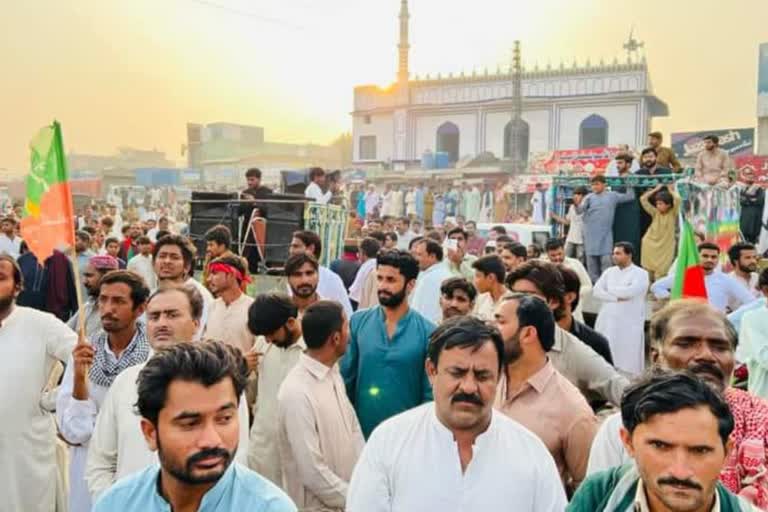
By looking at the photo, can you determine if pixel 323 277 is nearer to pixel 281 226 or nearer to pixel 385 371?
pixel 385 371

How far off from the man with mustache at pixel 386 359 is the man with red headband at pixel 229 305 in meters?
0.97

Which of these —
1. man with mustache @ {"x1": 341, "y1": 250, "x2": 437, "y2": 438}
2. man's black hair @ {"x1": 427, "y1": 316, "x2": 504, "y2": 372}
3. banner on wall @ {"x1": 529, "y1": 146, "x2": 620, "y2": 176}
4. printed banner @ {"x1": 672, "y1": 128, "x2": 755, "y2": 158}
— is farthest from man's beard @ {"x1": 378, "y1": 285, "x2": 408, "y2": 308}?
printed banner @ {"x1": 672, "y1": 128, "x2": 755, "y2": 158}

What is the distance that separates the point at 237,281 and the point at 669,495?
405cm

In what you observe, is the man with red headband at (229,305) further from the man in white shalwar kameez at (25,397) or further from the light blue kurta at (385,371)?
the man in white shalwar kameez at (25,397)

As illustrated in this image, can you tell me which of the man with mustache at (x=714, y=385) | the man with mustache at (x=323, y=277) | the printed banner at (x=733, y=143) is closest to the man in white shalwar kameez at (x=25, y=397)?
the man with mustache at (x=323, y=277)

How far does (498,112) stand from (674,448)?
172 feet

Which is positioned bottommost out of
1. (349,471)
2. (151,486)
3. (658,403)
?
(349,471)

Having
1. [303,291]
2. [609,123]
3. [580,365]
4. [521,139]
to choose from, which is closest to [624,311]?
[303,291]

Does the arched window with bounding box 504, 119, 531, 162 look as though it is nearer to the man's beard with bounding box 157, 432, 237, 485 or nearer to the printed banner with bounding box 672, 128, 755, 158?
the printed banner with bounding box 672, 128, 755, 158

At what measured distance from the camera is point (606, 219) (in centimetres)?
1023

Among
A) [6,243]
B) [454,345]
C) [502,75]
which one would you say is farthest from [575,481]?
[502,75]

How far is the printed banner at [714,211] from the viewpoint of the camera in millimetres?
9695

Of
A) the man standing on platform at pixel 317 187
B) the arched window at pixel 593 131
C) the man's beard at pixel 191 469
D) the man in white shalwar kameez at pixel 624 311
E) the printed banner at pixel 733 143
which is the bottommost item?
the man in white shalwar kameez at pixel 624 311

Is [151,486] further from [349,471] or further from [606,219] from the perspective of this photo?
[606,219]
